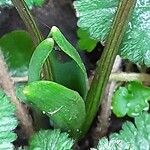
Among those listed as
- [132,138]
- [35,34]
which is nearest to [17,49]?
[35,34]

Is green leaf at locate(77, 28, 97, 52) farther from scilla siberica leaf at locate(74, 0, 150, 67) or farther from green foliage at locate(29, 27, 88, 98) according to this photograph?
scilla siberica leaf at locate(74, 0, 150, 67)

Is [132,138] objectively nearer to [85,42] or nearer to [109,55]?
[109,55]

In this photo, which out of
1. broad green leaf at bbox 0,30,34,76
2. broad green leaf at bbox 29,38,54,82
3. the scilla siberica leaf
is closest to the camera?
broad green leaf at bbox 29,38,54,82

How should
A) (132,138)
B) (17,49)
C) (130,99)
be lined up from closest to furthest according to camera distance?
(132,138)
(130,99)
(17,49)

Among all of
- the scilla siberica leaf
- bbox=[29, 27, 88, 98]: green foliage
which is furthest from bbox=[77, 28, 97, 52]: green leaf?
the scilla siberica leaf

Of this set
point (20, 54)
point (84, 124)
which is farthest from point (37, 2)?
point (84, 124)

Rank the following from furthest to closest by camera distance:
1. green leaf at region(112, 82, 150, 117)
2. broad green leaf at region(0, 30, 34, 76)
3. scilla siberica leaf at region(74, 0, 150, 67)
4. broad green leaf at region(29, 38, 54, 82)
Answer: broad green leaf at region(0, 30, 34, 76)
green leaf at region(112, 82, 150, 117)
scilla siberica leaf at region(74, 0, 150, 67)
broad green leaf at region(29, 38, 54, 82)

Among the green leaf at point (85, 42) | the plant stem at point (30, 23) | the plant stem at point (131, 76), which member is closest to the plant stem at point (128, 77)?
the plant stem at point (131, 76)
